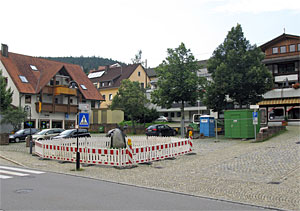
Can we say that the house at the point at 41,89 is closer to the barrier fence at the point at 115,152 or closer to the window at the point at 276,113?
the barrier fence at the point at 115,152

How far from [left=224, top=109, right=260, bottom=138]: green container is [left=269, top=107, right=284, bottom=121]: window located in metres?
20.2

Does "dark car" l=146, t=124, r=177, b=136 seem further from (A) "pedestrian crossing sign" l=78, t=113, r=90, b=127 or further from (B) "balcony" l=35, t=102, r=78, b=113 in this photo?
(B) "balcony" l=35, t=102, r=78, b=113

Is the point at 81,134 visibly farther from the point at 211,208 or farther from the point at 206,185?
the point at 211,208

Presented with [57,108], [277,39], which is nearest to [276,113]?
[277,39]

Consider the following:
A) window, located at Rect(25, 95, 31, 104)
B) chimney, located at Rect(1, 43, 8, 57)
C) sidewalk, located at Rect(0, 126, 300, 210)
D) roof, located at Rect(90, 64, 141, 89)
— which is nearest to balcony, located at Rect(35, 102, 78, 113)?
window, located at Rect(25, 95, 31, 104)

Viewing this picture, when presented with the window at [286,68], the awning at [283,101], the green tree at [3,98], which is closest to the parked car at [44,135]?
the green tree at [3,98]

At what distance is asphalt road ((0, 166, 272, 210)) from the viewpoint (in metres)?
7.68

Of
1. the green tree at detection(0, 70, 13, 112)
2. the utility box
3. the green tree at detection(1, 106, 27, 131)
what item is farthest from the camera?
the green tree at detection(0, 70, 13, 112)

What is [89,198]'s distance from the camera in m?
8.55

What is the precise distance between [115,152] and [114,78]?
183 ft

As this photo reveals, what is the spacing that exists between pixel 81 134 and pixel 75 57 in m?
139

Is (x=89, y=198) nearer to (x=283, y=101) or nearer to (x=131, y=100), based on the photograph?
(x=131, y=100)

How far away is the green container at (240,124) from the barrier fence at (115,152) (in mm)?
8213

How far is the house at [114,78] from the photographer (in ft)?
224
